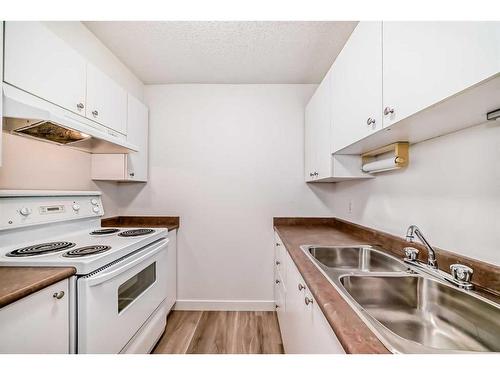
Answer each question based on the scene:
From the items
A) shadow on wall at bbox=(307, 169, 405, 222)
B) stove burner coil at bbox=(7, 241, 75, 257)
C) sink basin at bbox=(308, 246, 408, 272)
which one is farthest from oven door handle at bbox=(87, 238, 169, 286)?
shadow on wall at bbox=(307, 169, 405, 222)

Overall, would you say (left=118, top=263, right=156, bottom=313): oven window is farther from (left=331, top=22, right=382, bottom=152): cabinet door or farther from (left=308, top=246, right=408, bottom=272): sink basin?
(left=331, top=22, right=382, bottom=152): cabinet door

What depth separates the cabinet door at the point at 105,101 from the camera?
1569mm

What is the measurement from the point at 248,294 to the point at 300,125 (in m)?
1.91

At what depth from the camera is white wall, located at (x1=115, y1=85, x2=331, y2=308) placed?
2.43 meters

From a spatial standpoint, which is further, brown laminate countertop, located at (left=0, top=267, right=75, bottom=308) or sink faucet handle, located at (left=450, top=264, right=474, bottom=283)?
sink faucet handle, located at (left=450, top=264, right=474, bottom=283)

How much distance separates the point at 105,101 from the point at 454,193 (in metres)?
2.26

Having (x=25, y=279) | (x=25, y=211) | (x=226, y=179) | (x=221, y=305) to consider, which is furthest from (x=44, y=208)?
(x=221, y=305)

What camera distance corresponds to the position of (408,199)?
134 centimetres

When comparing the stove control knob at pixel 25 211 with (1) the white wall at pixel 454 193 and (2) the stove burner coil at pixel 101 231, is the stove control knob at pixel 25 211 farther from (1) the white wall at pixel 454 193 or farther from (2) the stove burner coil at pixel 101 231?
(1) the white wall at pixel 454 193

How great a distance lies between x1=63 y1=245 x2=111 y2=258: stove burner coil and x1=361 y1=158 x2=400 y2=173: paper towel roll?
66.6 inches

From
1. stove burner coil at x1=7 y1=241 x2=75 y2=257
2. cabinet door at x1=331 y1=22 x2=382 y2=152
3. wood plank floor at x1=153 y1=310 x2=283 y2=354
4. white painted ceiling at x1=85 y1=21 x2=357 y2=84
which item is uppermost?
white painted ceiling at x1=85 y1=21 x2=357 y2=84

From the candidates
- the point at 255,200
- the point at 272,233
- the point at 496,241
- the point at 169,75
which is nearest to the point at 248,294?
the point at 272,233

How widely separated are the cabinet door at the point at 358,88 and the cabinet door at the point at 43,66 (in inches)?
65.2

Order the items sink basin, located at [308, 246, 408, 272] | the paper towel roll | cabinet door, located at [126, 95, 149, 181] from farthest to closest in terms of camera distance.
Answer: cabinet door, located at [126, 95, 149, 181] → sink basin, located at [308, 246, 408, 272] → the paper towel roll
